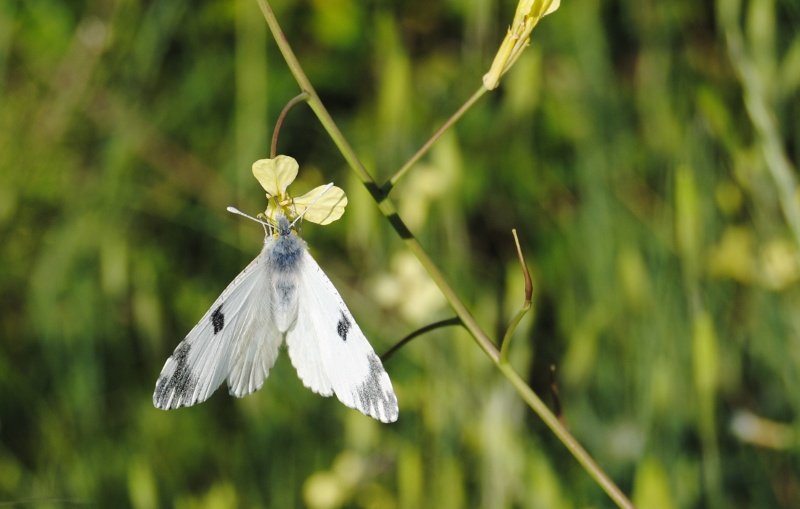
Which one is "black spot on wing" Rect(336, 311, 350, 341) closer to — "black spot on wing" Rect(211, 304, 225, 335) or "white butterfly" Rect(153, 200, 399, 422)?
"white butterfly" Rect(153, 200, 399, 422)

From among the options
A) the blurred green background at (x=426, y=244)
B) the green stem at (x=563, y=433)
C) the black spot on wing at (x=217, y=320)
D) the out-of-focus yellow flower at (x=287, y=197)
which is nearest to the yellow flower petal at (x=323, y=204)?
the out-of-focus yellow flower at (x=287, y=197)

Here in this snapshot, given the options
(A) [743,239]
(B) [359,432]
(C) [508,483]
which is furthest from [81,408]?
(A) [743,239]

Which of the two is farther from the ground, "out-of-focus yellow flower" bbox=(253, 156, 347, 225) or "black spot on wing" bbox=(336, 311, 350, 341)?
"out-of-focus yellow flower" bbox=(253, 156, 347, 225)

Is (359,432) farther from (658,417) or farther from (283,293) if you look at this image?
(283,293)

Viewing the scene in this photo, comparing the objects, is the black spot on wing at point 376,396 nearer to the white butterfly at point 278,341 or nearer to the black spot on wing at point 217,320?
the white butterfly at point 278,341

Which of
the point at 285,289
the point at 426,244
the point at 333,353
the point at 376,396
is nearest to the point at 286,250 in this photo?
the point at 285,289

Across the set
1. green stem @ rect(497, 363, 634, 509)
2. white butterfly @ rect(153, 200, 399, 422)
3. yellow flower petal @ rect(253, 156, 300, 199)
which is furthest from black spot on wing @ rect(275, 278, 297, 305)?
green stem @ rect(497, 363, 634, 509)

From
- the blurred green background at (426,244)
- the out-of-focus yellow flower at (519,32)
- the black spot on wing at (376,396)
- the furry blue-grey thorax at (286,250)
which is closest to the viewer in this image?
the black spot on wing at (376,396)
